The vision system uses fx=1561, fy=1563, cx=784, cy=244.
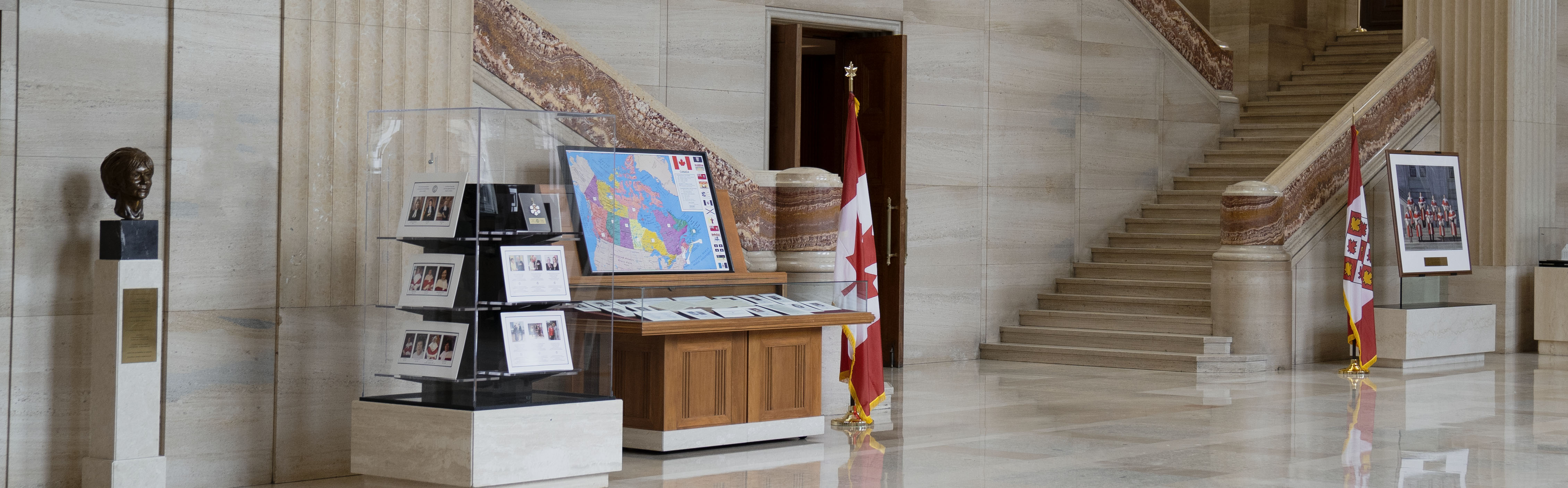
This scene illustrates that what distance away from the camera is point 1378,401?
10375mm

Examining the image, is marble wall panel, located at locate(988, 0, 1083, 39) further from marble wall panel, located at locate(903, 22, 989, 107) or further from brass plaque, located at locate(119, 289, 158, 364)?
brass plaque, located at locate(119, 289, 158, 364)

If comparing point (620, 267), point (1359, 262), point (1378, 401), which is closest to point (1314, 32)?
point (1359, 262)

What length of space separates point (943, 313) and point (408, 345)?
26.0 feet

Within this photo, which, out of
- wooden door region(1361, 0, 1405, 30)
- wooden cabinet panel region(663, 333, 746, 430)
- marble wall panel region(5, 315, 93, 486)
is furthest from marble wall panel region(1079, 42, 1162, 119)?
marble wall panel region(5, 315, 93, 486)

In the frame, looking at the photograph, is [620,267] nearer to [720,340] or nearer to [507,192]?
[720,340]

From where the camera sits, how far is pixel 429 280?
636 cm

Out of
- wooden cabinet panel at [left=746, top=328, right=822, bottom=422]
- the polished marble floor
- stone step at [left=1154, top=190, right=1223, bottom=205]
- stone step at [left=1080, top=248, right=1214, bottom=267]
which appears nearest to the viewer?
the polished marble floor

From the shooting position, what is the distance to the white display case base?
7.70 m

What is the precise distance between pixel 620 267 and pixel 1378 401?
5305mm

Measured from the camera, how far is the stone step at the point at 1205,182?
50.8 ft

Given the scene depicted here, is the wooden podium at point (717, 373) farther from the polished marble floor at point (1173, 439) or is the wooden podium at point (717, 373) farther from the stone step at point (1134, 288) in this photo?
the stone step at point (1134, 288)

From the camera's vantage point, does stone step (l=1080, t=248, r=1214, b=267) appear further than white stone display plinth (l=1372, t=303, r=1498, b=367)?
Yes

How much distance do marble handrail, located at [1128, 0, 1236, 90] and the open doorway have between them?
3.41 metres

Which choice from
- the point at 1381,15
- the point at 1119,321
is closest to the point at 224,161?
the point at 1119,321
